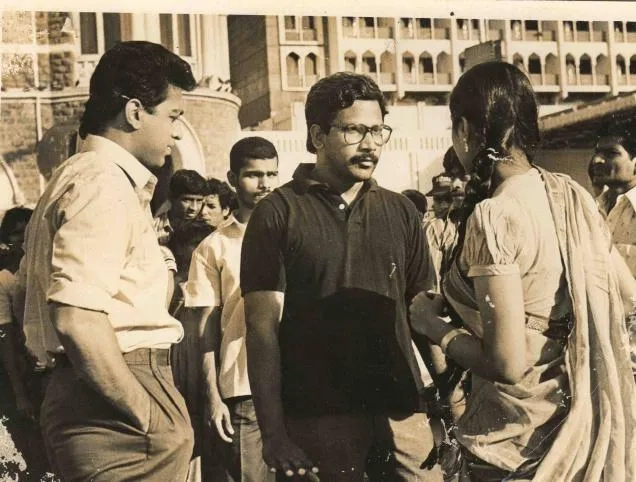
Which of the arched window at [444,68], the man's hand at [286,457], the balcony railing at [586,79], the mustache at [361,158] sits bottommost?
the man's hand at [286,457]

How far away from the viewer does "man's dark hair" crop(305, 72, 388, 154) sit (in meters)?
2.89

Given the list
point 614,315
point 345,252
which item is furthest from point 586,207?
point 345,252

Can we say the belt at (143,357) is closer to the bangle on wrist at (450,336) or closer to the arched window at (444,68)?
the bangle on wrist at (450,336)

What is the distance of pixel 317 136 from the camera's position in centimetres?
294

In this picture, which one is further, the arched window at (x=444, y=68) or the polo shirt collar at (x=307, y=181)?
the arched window at (x=444, y=68)

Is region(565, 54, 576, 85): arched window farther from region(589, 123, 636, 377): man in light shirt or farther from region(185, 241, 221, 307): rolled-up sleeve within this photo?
region(185, 241, 221, 307): rolled-up sleeve

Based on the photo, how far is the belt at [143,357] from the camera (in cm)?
236

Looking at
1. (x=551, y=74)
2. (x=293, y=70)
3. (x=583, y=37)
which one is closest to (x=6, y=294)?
(x=293, y=70)

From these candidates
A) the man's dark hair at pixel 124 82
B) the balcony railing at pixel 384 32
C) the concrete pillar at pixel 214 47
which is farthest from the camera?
the balcony railing at pixel 384 32

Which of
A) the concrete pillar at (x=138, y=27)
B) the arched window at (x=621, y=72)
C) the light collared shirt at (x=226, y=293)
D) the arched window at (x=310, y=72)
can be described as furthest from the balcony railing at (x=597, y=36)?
the light collared shirt at (x=226, y=293)

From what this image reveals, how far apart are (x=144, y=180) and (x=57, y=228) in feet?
0.95

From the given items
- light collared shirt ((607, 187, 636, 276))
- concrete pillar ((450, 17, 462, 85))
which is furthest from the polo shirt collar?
concrete pillar ((450, 17, 462, 85))

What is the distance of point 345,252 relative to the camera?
9.13 feet

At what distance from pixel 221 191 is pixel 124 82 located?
117 inches
